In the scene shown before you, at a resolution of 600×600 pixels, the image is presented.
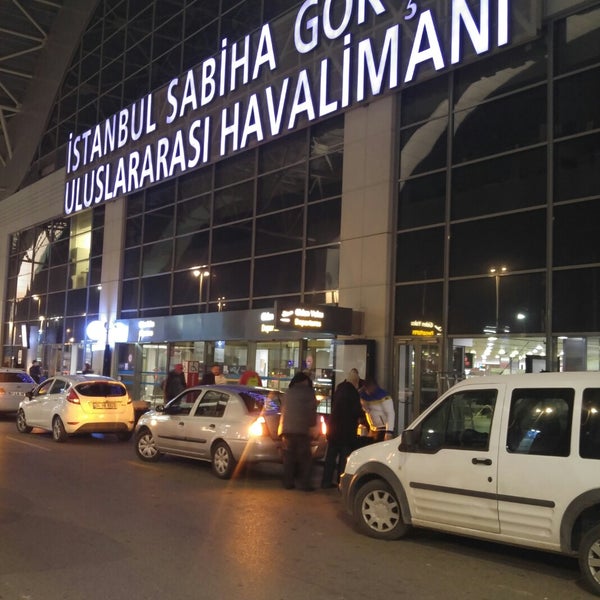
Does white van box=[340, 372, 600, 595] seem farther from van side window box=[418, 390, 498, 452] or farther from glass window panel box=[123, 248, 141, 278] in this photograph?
glass window panel box=[123, 248, 141, 278]

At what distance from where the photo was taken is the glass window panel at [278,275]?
18.4 meters

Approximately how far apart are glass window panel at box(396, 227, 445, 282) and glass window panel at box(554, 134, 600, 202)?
274 centimetres

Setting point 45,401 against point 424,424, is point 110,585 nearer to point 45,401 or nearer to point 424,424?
point 424,424

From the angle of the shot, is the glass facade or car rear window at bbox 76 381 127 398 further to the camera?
car rear window at bbox 76 381 127 398

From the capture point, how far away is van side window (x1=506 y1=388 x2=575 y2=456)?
19.0 ft

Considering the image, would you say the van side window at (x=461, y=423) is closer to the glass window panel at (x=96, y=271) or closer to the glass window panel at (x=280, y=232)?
the glass window panel at (x=280, y=232)

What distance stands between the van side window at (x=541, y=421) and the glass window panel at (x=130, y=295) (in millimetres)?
20193

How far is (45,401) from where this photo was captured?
15.4 meters

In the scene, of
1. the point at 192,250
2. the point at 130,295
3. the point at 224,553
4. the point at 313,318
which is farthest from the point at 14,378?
the point at 224,553

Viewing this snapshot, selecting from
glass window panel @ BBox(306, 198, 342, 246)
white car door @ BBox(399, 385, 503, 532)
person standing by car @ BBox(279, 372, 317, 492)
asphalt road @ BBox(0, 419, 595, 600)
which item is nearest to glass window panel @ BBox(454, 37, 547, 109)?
glass window panel @ BBox(306, 198, 342, 246)

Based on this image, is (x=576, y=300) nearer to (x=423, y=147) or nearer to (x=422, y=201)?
(x=422, y=201)

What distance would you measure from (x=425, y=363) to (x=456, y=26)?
24.5ft

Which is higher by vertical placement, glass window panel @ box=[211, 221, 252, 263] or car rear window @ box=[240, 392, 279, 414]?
glass window panel @ box=[211, 221, 252, 263]

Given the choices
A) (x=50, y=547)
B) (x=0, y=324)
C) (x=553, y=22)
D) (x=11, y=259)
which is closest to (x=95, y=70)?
(x=11, y=259)
